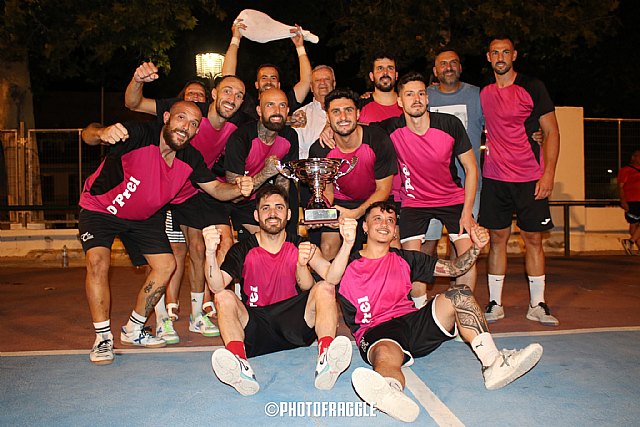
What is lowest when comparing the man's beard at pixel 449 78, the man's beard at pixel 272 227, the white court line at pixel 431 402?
the white court line at pixel 431 402

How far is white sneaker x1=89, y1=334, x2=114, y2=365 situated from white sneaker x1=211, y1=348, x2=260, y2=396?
1367 mm

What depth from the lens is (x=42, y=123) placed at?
101ft

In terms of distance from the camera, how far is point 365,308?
447cm

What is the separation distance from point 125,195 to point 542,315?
3870mm

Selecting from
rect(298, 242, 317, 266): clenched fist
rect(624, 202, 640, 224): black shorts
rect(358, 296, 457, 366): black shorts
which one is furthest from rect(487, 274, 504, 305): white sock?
rect(624, 202, 640, 224): black shorts

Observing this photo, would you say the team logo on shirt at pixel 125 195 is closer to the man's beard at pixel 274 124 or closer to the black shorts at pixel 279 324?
the man's beard at pixel 274 124

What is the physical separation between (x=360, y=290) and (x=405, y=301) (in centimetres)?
32

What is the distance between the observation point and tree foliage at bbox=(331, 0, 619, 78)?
14.0 metres

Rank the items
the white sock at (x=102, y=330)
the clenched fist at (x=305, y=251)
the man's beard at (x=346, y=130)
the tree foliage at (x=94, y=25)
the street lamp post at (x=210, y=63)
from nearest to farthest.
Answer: the clenched fist at (x=305, y=251) < the white sock at (x=102, y=330) < the man's beard at (x=346, y=130) < the street lamp post at (x=210, y=63) < the tree foliage at (x=94, y=25)

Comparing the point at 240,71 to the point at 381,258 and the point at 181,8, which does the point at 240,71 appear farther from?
the point at 381,258

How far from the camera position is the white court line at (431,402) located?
3.53 metres

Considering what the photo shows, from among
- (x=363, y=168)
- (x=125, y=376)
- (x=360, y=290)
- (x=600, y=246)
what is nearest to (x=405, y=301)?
(x=360, y=290)

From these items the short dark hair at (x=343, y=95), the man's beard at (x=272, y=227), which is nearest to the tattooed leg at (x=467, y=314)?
the man's beard at (x=272, y=227)

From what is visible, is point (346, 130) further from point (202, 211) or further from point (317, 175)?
point (202, 211)
